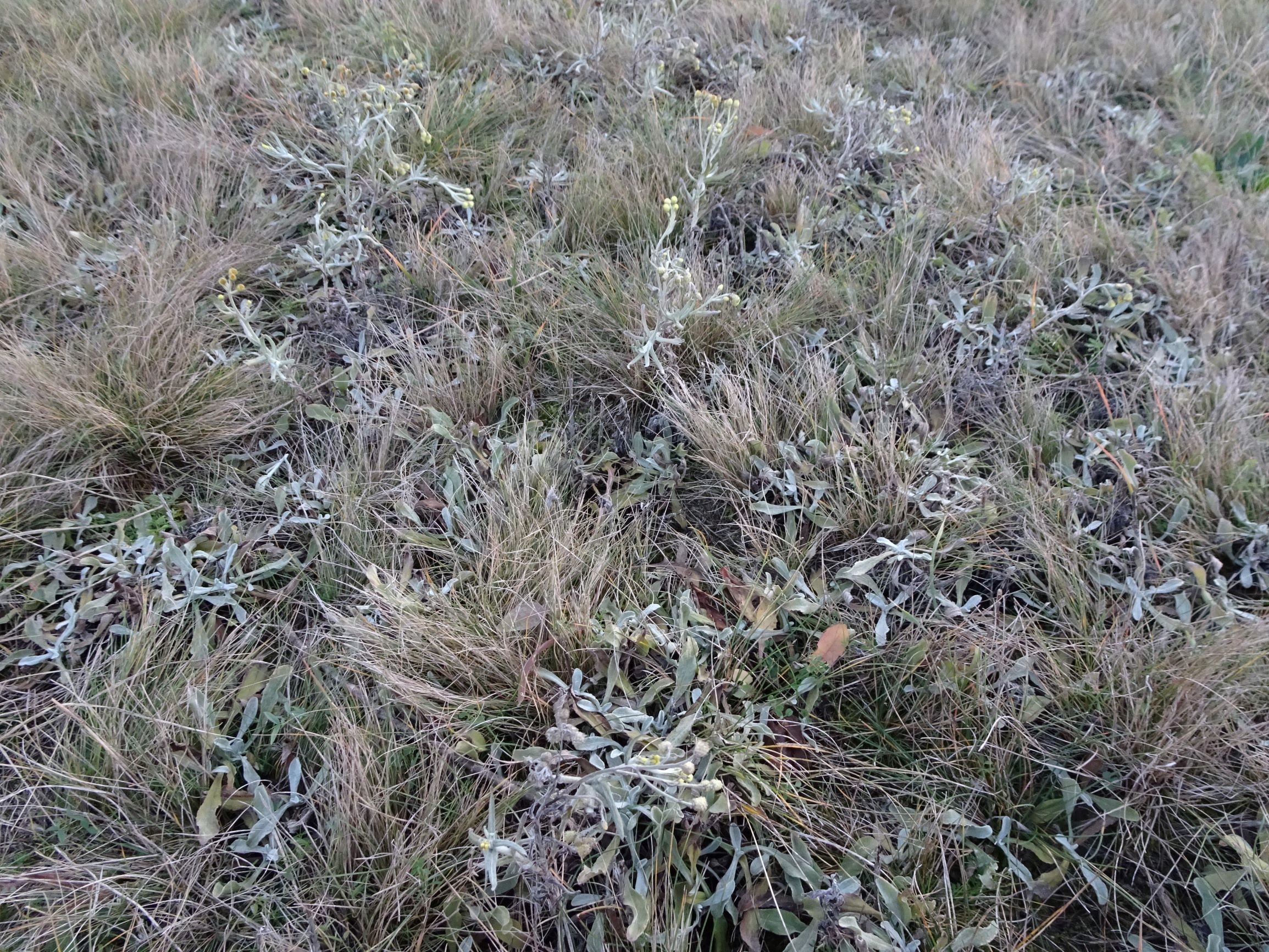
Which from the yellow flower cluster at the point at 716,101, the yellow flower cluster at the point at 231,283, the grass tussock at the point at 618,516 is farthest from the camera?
the yellow flower cluster at the point at 716,101

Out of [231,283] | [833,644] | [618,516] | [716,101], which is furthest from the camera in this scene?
[716,101]

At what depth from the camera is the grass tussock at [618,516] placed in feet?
4.87

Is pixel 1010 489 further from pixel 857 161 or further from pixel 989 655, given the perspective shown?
pixel 857 161

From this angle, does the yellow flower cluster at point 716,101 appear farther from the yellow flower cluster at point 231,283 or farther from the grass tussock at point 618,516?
the yellow flower cluster at point 231,283

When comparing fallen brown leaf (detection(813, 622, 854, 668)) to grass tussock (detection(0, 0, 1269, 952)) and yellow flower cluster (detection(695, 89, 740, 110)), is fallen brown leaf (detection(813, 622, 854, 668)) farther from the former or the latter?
yellow flower cluster (detection(695, 89, 740, 110))

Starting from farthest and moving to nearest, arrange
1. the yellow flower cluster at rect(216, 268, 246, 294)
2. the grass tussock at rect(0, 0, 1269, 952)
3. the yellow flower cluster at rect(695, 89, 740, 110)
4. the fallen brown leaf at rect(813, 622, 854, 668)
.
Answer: the yellow flower cluster at rect(695, 89, 740, 110), the yellow flower cluster at rect(216, 268, 246, 294), the fallen brown leaf at rect(813, 622, 854, 668), the grass tussock at rect(0, 0, 1269, 952)

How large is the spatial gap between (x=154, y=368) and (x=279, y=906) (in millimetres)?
1494

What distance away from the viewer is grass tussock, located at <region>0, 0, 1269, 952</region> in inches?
58.4

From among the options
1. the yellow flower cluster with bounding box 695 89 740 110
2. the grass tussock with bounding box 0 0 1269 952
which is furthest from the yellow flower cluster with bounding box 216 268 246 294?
the yellow flower cluster with bounding box 695 89 740 110

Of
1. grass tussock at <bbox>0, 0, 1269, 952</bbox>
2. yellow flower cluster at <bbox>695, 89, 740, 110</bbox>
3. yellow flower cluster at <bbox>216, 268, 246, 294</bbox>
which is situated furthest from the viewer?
yellow flower cluster at <bbox>695, 89, 740, 110</bbox>

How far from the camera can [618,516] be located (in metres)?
2.04

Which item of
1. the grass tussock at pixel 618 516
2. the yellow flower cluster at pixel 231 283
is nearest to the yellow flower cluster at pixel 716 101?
the grass tussock at pixel 618 516

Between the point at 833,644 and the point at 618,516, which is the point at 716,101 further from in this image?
the point at 833,644

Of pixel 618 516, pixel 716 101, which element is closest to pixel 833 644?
pixel 618 516
